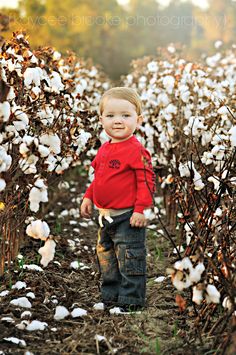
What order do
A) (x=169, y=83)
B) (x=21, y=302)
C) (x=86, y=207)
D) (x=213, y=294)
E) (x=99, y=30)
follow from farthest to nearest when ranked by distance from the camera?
1. (x=99, y=30)
2. (x=169, y=83)
3. (x=86, y=207)
4. (x=21, y=302)
5. (x=213, y=294)

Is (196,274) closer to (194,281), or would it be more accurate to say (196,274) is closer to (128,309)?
(194,281)

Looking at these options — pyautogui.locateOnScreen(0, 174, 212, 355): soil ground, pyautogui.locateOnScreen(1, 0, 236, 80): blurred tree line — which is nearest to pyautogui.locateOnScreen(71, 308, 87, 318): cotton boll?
pyautogui.locateOnScreen(0, 174, 212, 355): soil ground

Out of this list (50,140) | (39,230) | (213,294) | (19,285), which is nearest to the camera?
(213,294)

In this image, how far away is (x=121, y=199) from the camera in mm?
2938

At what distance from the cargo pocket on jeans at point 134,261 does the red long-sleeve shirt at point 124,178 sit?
25 cm

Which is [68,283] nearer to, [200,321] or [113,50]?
[200,321]

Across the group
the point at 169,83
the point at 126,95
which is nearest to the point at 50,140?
the point at 126,95

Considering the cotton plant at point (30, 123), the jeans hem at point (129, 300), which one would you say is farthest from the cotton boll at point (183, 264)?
the jeans hem at point (129, 300)

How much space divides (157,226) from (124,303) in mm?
2235

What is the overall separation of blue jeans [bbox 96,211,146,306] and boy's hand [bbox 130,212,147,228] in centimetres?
8

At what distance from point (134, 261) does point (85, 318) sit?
1.34 ft

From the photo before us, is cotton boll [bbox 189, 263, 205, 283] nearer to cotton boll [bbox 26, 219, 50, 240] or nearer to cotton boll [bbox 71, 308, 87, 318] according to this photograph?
cotton boll [bbox 26, 219, 50, 240]

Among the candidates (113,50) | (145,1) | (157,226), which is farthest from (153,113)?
(145,1)

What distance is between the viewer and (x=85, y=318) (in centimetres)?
281
